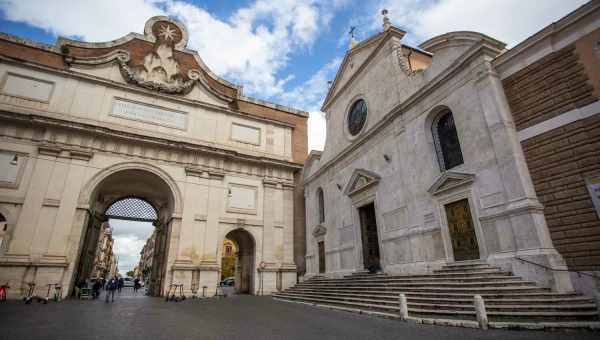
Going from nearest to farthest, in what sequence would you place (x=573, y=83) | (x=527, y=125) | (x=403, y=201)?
(x=573, y=83), (x=527, y=125), (x=403, y=201)

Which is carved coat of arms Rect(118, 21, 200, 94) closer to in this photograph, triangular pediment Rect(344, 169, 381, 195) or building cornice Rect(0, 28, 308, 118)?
building cornice Rect(0, 28, 308, 118)

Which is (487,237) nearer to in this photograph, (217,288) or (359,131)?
(359,131)

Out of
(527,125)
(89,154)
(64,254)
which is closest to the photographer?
(527,125)

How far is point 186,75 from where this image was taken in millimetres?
19297

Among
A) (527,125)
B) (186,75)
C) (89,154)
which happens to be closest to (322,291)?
(527,125)

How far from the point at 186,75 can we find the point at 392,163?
1458cm

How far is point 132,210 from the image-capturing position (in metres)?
19.7

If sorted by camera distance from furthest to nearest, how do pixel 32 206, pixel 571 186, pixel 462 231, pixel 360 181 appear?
pixel 360 181, pixel 32 206, pixel 462 231, pixel 571 186

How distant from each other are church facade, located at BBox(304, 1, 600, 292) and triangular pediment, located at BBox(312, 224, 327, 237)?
1.05 meters

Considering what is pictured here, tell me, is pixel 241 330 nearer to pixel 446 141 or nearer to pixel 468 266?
pixel 468 266

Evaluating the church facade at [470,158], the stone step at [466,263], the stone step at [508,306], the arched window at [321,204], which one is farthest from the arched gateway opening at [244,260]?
the stone step at [466,263]

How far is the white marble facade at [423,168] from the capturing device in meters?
7.57

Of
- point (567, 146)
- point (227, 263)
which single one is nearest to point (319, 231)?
point (567, 146)

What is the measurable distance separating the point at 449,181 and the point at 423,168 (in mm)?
1357
